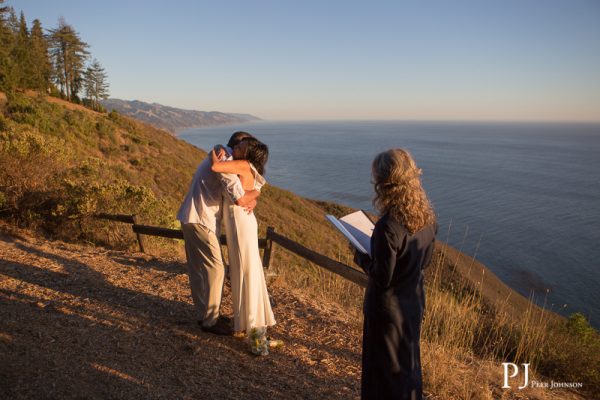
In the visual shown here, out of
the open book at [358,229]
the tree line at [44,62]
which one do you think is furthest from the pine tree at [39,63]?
the open book at [358,229]

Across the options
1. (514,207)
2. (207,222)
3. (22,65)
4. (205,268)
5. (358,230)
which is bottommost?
(514,207)

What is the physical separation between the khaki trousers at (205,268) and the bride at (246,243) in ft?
0.65

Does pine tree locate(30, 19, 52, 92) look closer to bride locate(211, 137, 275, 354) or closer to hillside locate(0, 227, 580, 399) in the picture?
hillside locate(0, 227, 580, 399)

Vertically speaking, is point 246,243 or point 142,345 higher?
point 246,243

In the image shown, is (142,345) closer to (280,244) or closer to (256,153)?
(256,153)

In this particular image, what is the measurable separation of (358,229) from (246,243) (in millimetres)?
1496

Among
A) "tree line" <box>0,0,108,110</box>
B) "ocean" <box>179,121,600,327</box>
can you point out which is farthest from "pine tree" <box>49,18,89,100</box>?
"ocean" <box>179,121,600,327</box>

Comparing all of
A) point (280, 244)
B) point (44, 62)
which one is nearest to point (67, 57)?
point (44, 62)

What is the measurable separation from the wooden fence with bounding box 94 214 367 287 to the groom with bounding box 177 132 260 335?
161cm

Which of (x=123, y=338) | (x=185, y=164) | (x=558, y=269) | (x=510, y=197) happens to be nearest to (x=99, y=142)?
(x=185, y=164)

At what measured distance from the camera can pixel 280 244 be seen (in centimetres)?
669

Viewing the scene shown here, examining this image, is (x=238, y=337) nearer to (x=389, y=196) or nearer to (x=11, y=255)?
(x=389, y=196)

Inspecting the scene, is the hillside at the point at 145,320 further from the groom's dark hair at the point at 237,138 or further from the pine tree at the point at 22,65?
the pine tree at the point at 22,65

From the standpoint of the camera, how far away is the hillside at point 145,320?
394cm
